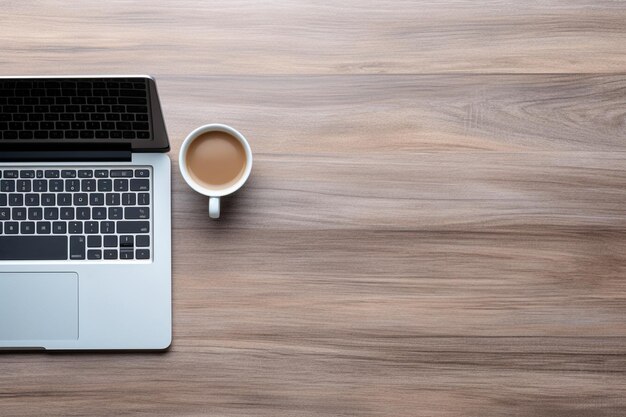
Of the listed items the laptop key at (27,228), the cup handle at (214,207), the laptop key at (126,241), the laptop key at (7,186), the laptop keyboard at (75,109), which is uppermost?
the laptop keyboard at (75,109)

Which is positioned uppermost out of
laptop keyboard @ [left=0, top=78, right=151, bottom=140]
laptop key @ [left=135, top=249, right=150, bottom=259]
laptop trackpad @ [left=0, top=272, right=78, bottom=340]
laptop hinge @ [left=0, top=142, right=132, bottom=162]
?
laptop keyboard @ [left=0, top=78, right=151, bottom=140]

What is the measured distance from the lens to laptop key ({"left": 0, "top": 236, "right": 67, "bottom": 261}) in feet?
2.94

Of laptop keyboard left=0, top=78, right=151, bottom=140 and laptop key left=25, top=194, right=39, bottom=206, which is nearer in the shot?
laptop keyboard left=0, top=78, right=151, bottom=140

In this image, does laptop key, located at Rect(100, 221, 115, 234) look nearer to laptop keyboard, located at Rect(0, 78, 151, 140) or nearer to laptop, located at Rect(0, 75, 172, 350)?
laptop, located at Rect(0, 75, 172, 350)

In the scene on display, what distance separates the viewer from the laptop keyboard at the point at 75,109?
75cm

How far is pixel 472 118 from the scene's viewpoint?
37.6 inches

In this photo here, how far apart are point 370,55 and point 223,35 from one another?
23 cm

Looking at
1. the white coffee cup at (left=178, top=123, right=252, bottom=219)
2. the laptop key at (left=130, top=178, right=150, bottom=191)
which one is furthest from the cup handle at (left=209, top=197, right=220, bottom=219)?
the laptop key at (left=130, top=178, right=150, bottom=191)

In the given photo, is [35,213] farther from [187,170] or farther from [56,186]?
[187,170]

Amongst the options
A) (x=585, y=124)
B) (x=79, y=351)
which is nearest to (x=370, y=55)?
(x=585, y=124)

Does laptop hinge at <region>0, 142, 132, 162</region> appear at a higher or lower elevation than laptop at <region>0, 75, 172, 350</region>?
higher

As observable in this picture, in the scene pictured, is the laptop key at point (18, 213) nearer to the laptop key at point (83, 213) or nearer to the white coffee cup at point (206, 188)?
the laptop key at point (83, 213)

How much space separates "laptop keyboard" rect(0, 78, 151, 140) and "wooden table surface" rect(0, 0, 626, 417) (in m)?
0.12

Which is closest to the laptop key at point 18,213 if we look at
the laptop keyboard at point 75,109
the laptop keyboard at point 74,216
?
the laptop keyboard at point 74,216
